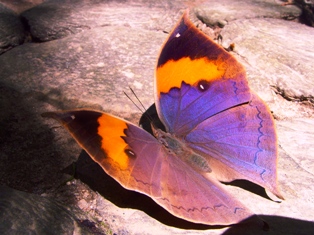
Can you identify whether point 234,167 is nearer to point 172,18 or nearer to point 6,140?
point 6,140

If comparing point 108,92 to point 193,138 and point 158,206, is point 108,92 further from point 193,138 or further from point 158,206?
point 158,206

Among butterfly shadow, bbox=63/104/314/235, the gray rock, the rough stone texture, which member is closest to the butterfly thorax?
butterfly shadow, bbox=63/104/314/235

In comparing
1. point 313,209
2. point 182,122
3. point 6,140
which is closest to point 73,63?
point 6,140

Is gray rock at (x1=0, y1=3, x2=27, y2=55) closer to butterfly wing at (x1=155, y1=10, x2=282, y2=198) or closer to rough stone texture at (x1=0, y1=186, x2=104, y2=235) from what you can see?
butterfly wing at (x1=155, y1=10, x2=282, y2=198)

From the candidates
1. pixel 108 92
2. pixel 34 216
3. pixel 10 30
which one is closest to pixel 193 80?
pixel 108 92

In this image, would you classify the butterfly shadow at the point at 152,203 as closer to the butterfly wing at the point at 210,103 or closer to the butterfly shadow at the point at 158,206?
the butterfly shadow at the point at 158,206

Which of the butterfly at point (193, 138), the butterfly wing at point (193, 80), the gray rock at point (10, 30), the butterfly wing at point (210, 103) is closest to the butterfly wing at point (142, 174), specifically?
the butterfly at point (193, 138)
